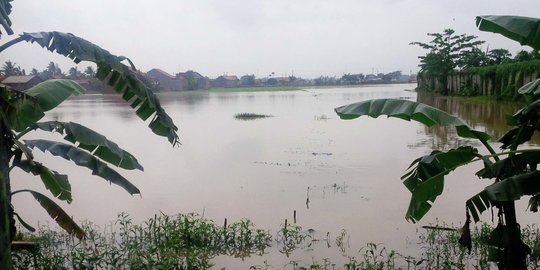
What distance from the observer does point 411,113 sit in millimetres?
3439

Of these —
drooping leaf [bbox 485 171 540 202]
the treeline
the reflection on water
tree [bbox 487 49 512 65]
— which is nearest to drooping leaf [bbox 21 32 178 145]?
drooping leaf [bbox 485 171 540 202]

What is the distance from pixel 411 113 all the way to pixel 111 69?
95.7 inches

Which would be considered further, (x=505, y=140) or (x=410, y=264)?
(x=410, y=264)

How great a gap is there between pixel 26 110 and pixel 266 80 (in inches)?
4221

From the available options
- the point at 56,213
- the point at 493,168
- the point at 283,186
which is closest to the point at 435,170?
the point at 493,168

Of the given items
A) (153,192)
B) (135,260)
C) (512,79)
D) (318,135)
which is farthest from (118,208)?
(512,79)

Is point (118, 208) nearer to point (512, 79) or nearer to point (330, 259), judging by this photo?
point (330, 259)

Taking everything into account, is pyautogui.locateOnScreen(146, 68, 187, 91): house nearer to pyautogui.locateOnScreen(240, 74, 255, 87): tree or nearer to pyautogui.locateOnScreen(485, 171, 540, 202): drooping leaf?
pyautogui.locateOnScreen(240, 74, 255, 87): tree

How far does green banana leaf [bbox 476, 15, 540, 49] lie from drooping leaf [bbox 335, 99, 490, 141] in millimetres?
746

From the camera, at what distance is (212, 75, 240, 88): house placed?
96175 millimetres

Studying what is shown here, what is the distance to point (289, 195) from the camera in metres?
8.23

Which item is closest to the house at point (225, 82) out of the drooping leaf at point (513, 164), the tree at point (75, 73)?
the tree at point (75, 73)

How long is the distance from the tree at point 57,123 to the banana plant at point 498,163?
1.72 metres

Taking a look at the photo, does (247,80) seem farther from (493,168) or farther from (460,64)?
(493,168)
